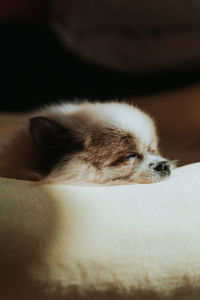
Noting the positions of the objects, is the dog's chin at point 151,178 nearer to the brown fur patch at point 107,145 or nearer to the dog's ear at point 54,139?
the brown fur patch at point 107,145

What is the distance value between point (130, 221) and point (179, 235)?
13 centimetres

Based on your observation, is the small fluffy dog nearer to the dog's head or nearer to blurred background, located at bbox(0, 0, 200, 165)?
the dog's head

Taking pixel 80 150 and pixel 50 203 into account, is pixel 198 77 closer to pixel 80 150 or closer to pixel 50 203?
pixel 80 150

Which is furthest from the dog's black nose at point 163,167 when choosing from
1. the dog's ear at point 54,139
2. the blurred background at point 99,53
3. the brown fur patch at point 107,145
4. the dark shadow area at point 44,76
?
the dark shadow area at point 44,76

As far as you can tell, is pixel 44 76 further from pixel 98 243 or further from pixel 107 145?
pixel 98 243

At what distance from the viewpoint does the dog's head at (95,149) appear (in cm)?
131

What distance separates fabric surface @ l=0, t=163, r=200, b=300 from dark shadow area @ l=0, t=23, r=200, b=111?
75.4 inches

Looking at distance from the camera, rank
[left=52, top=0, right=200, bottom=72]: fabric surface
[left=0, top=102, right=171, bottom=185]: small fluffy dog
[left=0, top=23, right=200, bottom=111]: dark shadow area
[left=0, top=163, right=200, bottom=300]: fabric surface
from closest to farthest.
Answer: [left=0, top=163, right=200, bottom=300]: fabric surface
[left=0, top=102, right=171, bottom=185]: small fluffy dog
[left=52, top=0, right=200, bottom=72]: fabric surface
[left=0, top=23, right=200, bottom=111]: dark shadow area

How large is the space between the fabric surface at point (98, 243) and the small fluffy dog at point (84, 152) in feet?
0.85

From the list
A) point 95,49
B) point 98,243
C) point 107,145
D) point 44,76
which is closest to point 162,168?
point 107,145

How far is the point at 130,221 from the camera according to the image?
953mm

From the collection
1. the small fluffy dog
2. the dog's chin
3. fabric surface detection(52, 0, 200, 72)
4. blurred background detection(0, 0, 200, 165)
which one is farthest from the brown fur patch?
fabric surface detection(52, 0, 200, 72)

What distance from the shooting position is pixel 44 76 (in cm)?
292

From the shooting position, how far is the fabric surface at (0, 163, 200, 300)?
0.83 m
